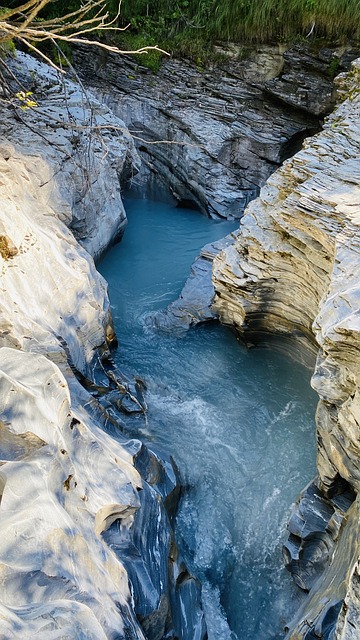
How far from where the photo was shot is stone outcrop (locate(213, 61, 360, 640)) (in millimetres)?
3150

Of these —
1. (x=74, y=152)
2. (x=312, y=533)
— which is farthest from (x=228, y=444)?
(x=74, y=152)

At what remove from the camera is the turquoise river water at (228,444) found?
3945 mm

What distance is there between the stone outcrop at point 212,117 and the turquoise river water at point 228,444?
414 centimetres

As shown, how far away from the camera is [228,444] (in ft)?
16.9

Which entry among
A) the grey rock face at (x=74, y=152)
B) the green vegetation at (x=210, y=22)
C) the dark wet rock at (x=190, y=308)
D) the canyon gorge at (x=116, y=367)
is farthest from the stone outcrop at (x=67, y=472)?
the green vegetation at (x=210, y=22)

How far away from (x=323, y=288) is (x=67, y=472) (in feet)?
9.94

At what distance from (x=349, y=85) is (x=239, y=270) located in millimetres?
3719

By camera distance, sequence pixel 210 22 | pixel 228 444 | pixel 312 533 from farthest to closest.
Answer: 1. pixel 210 22
2. pixel 228 444
3. pixel 312 533

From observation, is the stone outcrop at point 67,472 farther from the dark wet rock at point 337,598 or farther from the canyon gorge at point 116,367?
the dark wet rock at point 337,598

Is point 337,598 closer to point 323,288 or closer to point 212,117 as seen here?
point 323,288

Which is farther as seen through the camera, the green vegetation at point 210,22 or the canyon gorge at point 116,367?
the green vegetation at point 210,22

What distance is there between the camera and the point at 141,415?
525cm

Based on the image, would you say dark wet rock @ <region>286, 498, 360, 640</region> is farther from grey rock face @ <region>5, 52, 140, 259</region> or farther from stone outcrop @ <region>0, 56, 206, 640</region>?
grey rock face @ <region>5, 52, 140, 259</region>

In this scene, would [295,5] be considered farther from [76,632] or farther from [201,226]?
[76,632]
